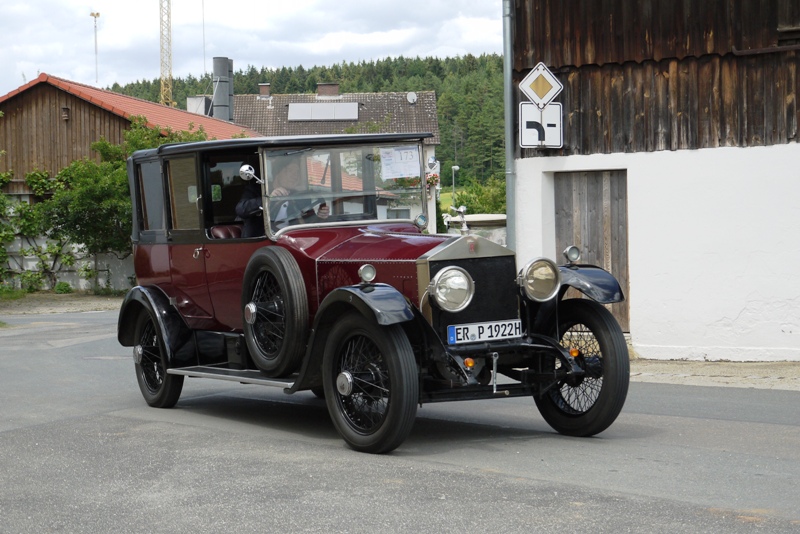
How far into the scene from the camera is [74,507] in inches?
233

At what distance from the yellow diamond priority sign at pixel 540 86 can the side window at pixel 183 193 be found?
5554 millimetres

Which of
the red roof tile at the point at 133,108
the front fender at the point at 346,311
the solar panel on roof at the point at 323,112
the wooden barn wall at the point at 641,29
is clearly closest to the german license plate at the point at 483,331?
the front fender at the point at 346,311

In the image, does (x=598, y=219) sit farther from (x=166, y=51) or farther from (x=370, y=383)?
(x=166, y=51)

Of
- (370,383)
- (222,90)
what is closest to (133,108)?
(222,90)

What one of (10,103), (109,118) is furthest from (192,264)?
(10,103)

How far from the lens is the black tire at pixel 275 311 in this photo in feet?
26.0

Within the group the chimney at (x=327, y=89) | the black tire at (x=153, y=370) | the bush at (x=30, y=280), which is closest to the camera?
the black tire at (x=153, y=370)

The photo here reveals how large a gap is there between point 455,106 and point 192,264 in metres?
126

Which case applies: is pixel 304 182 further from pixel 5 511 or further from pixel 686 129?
pixel 686 129

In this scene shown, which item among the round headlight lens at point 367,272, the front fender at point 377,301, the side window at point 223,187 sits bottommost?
the front fender at point 377,301

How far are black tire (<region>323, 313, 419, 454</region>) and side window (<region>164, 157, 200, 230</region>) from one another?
251 centimetres

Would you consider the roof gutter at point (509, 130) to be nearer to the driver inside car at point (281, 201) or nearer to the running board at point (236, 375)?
the driver inside car at point (281, 201)

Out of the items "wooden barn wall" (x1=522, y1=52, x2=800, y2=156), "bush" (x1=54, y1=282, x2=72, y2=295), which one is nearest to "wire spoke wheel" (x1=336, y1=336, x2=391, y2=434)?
"wooden barn wall" (x1=522, y1=52, x2=800, y2=156)

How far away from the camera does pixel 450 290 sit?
23.9 ft
